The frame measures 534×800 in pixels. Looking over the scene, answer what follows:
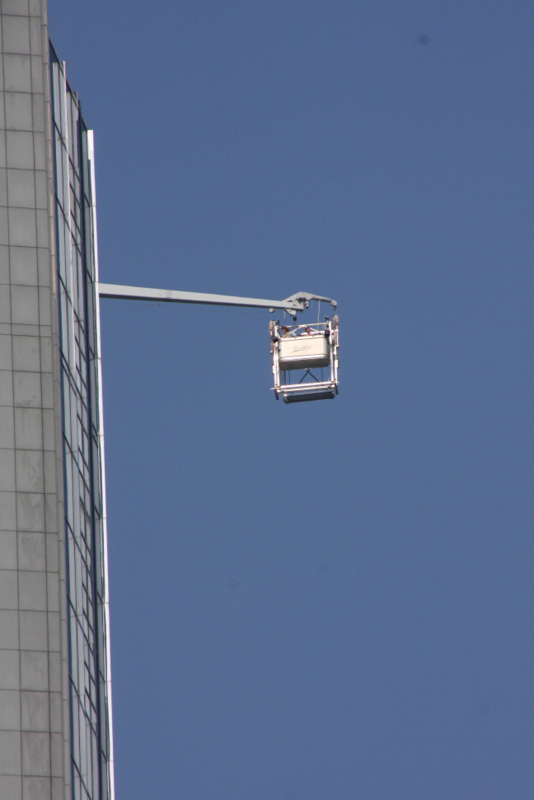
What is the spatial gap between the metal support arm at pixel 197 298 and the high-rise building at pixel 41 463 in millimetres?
4602

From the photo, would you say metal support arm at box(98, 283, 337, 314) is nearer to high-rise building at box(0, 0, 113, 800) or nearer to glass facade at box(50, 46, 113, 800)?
glass facade at box(50, 46, 113, 800)

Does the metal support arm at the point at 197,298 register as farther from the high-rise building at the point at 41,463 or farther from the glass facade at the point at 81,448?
the high-rise building at the point at 41,463

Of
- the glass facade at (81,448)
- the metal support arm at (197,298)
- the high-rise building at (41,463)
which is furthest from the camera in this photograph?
the metal support arm at (197,298)

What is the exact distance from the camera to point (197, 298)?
6862 cm

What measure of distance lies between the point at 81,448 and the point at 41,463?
18.9 ft

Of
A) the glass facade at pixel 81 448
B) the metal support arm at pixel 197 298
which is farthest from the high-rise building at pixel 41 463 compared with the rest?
the metal support arm at pixel 197 298

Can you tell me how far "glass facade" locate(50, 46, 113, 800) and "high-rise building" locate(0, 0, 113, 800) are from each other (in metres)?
0.10

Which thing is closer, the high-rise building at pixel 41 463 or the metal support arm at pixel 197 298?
the high-rise building at pixel 41 463

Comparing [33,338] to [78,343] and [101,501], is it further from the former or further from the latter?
[101,501]

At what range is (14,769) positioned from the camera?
2133 inches

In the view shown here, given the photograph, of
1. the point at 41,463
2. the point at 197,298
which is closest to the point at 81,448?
the point at 41,463

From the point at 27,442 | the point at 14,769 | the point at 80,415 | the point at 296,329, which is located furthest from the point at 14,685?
the point at 296,329

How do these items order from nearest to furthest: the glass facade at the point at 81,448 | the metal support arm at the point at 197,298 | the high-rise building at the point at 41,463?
1. the high-rise building at the point at 41,463
2. the glass facade at the point at 81,448
3. the metal support arm at the point at 197,298

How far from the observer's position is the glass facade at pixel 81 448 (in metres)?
58.6
